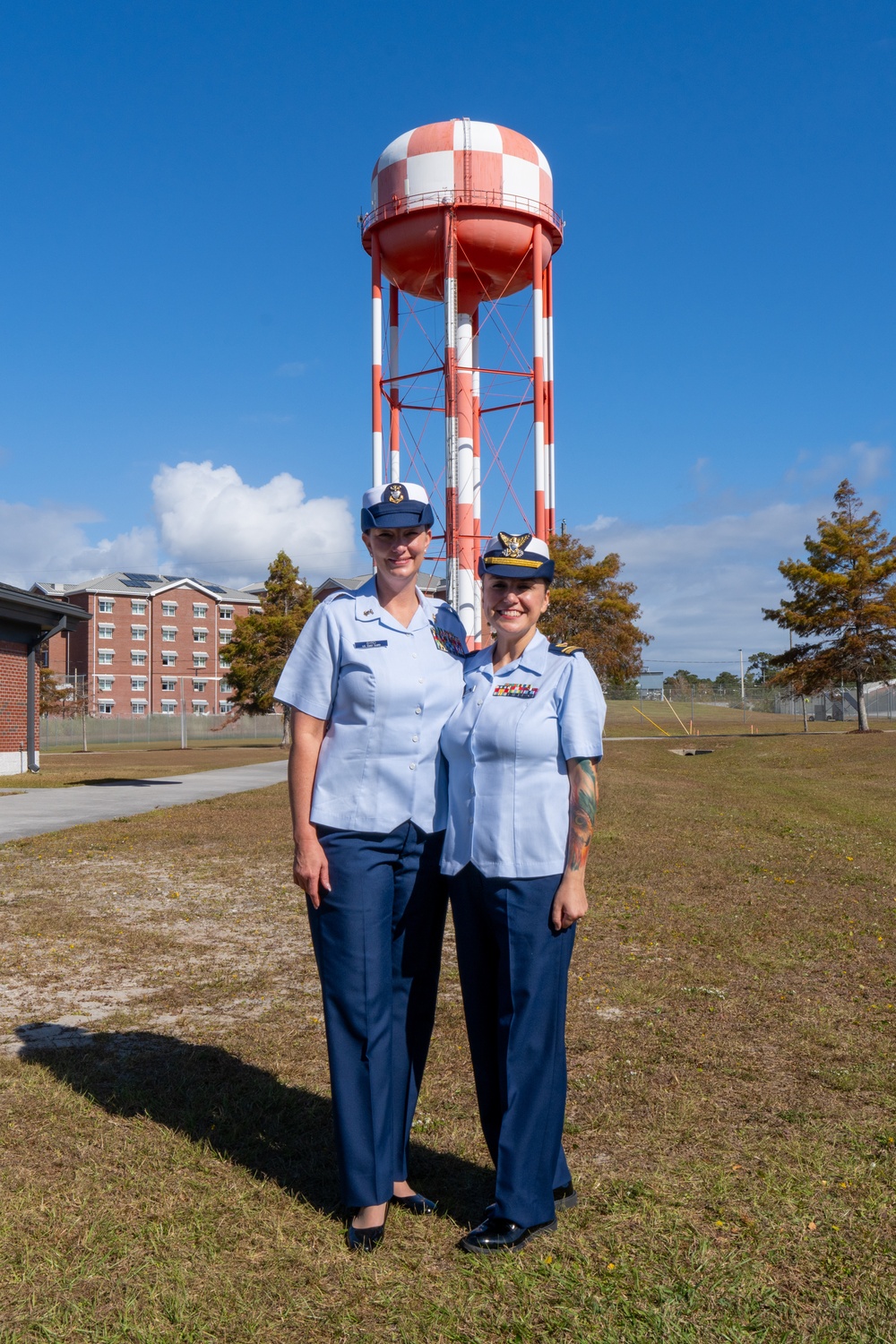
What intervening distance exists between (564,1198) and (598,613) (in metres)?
44.6

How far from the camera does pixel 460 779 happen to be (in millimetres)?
3377

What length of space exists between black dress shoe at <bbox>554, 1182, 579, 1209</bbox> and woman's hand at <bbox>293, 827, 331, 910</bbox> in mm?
1231

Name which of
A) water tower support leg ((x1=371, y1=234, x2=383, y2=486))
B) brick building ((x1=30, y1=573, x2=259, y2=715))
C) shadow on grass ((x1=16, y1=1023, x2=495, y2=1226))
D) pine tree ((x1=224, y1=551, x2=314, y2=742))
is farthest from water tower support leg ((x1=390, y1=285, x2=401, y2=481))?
brick building ((x1=30, y1=573, x2=259, y2=715))

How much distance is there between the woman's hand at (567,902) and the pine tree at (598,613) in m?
A: 43.0

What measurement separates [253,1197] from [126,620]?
82061mm

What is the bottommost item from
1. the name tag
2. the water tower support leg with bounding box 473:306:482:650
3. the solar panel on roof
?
the name tag

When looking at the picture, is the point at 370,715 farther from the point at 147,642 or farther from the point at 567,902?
the point at 147,642

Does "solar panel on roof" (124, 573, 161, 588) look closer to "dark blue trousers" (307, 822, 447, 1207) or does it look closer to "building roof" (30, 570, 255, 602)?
"building roof" (30, 570, 255, 602)

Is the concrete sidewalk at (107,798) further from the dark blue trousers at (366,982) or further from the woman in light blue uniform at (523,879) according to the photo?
the woman in light blue uniform at (523,879)

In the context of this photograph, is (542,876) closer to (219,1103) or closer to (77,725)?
(219,1103)

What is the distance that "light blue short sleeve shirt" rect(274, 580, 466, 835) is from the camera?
338 centimetres

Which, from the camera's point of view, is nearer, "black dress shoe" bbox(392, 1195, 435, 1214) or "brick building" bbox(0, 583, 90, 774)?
"black dress shoe" bbox(392, 1195, 435, 1214)

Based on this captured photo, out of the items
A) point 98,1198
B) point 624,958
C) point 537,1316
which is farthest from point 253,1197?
point 624,958

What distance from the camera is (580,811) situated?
10.8 feet
